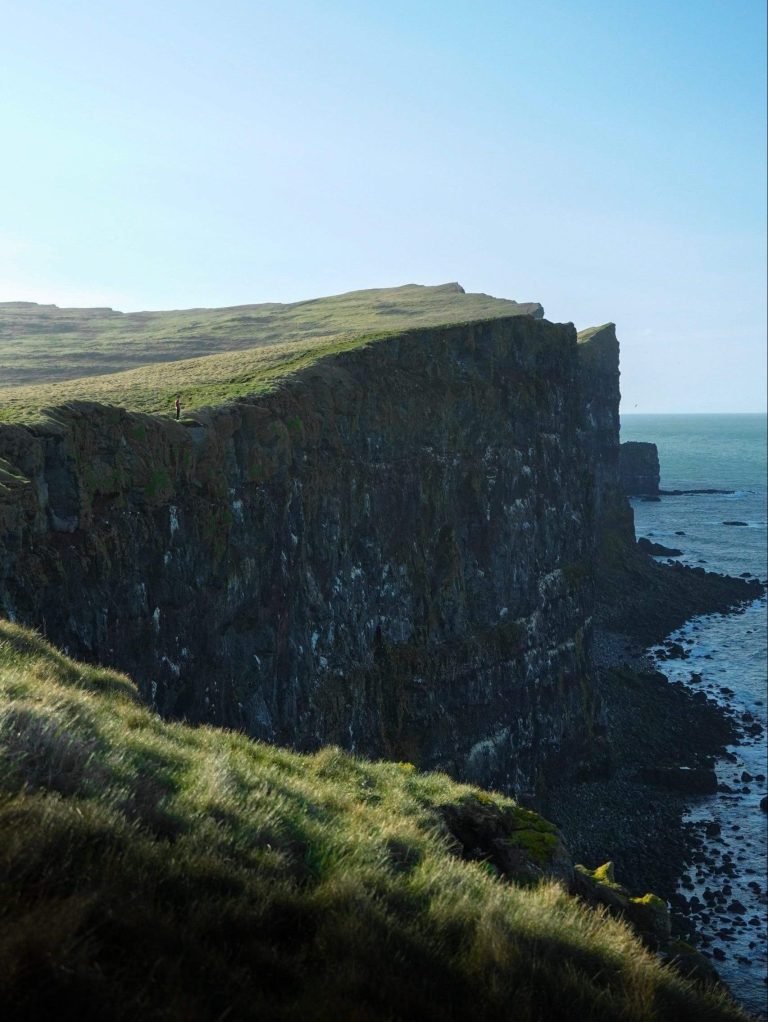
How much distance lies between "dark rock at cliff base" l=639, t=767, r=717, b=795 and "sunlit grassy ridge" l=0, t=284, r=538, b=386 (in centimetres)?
3583

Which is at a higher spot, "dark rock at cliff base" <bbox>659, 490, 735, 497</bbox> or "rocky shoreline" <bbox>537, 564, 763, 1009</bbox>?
"dark rock at cliff base" <bbox>659, 490, 735, 497</bbox>

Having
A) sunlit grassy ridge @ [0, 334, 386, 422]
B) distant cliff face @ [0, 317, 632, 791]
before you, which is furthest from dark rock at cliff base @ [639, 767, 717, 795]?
sunlit grassy ridge @ [0, 334, 386, 422]

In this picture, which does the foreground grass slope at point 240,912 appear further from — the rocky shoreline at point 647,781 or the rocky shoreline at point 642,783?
the rocky shoreline at point 642,783

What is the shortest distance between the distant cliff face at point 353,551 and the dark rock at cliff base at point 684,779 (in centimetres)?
455

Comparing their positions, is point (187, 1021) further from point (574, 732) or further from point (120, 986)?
point (574, 732)

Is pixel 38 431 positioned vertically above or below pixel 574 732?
above

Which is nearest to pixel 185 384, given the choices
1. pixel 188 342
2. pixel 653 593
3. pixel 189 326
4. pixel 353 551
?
pixel 353 551

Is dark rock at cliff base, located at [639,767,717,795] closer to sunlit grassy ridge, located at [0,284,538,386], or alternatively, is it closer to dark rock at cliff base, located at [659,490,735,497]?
sunlit grassy ridge, located at [0,284,538,386]

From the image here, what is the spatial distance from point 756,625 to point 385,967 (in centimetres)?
9161

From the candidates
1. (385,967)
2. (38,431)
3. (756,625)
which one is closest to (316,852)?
(385,967)

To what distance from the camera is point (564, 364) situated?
217 ft

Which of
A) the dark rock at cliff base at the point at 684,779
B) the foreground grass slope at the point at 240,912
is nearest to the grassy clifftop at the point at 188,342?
the foreground grass slope at the point at 240,912

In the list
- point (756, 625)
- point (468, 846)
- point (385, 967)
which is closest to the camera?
point (385, 967)

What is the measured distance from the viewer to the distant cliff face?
90.6 feet
